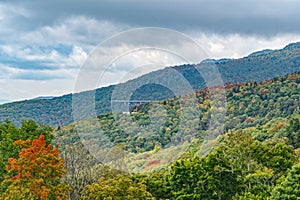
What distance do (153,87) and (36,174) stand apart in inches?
816

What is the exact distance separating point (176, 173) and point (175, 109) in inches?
597

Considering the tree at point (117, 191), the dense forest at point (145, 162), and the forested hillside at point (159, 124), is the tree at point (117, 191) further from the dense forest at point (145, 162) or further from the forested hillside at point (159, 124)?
the forested hillside at point (159, 124)

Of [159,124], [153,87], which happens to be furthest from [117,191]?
[153,87]

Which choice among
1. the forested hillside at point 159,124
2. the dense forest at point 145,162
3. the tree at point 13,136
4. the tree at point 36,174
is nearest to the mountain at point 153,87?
the forested hillside at point 159,124

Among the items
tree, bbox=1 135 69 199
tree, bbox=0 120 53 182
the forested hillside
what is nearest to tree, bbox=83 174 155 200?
tree, bbox=1 135 69 199

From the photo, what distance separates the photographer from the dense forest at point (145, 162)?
22547 mm

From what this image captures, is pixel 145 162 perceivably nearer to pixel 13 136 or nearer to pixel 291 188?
pixel 13 136

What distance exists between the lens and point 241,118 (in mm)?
70875

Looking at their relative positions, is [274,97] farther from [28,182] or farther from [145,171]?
[28,182]

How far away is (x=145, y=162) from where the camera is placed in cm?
3341

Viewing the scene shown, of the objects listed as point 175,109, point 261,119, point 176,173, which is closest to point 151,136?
point 176,173

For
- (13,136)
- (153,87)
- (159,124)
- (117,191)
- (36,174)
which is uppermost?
(153,87)

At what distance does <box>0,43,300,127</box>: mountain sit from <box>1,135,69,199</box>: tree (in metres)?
6.54

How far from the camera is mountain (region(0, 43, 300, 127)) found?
3392cm
